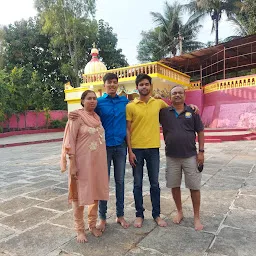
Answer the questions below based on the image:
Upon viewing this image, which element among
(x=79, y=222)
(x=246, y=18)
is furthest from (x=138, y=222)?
(x=246, y=18)

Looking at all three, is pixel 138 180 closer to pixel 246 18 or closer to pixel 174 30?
pixel 246 18

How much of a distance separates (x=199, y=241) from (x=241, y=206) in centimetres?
114

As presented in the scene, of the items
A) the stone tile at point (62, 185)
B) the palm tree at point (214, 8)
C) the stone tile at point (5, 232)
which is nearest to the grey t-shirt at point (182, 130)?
the stone tile at point (5, 232)

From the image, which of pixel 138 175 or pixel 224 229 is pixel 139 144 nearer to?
pixel 138 175

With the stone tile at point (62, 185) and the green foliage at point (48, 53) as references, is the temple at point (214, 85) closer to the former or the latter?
the green foliage at point (48, 53)

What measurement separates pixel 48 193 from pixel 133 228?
1.85 meters

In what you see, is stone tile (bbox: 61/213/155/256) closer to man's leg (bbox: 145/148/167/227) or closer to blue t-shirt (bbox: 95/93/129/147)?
man's leg (bbox: 145/148/167/227)

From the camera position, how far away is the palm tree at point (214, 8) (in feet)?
71.0

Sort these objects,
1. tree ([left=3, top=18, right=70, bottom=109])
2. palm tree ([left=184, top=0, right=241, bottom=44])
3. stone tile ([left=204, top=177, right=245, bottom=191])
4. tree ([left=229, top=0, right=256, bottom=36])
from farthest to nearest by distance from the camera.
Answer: tree ([left=3, top=18, right=70, bottom=109]), palm tree ([left=184, top=0, right=241, bottom=44]), tree ([left=229, top=0, right=256, bottom=36]), stone tile ([left=204, top=177, right=245, bottom=191])

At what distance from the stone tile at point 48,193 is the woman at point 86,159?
A: 1.47 m

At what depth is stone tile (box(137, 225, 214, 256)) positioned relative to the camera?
6.68ft

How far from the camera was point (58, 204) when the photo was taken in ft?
10.8

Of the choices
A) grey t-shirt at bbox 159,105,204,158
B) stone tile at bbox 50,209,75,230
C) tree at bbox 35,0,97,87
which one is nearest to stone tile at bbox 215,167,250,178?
grey t-shirt at bbox 159,105,204,158

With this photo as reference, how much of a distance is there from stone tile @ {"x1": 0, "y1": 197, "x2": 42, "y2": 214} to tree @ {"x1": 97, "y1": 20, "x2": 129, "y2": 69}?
22352 millimetres
